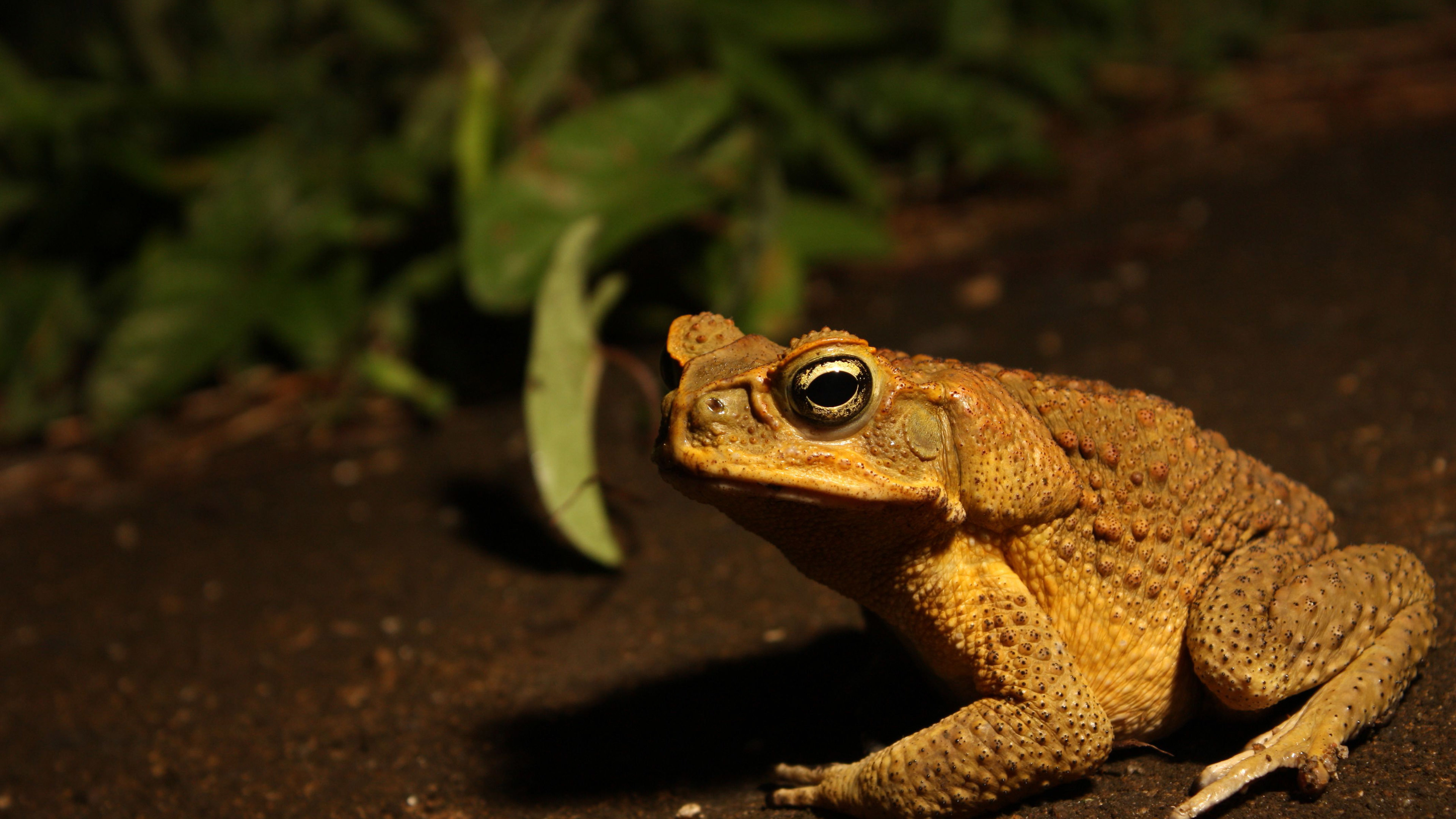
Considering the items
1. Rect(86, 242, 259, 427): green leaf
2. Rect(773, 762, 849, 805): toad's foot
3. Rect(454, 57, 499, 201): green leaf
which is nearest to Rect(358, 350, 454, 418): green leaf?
Rect(86, 242, 259, 427): green leaf

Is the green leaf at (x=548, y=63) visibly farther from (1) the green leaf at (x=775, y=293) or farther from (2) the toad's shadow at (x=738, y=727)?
(2) the toad's shadow at (x=738, y=727)

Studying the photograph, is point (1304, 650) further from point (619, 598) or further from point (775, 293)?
point (775, 293)

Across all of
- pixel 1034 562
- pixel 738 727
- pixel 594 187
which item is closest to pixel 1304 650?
pixel 1034 562

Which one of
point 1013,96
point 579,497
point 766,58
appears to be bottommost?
point 579,497

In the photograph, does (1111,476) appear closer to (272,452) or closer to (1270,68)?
(272,452)

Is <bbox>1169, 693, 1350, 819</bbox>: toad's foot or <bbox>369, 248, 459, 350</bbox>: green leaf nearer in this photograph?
<bbox>1169, 693, 1350, 819</bbox>: toad's foot

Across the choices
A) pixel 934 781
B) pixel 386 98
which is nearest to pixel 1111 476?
pixel 934 781

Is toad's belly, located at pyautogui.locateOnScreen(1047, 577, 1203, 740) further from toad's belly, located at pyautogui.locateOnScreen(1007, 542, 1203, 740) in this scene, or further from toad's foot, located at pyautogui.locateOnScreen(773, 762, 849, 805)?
toad's foot, located at pyautogui.locateOnScreen(773, 762, 849, 805)
